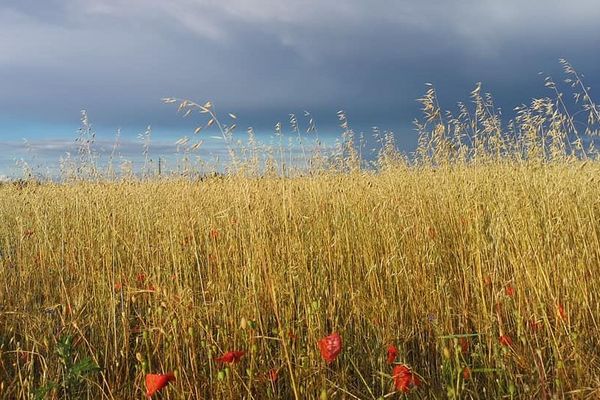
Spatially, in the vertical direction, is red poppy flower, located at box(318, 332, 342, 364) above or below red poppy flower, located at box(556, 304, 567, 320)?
above

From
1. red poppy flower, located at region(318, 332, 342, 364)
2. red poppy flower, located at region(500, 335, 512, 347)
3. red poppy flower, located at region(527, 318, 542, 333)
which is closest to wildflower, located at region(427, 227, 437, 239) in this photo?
red poppy flower, located at region(527, 318, 542, 333)

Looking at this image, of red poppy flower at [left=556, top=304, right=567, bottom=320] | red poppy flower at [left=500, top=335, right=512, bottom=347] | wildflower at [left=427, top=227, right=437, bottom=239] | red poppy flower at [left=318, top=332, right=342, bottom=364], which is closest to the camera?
red poppy flower at [left=318, top=332, right=342, bottom=364]

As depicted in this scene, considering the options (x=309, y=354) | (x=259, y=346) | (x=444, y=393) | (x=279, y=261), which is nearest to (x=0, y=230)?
(x=279, y=261)

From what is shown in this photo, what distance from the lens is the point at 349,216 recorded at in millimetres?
3160

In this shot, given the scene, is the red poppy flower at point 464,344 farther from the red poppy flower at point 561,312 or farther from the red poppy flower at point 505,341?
the red poppy flower at point 561,312

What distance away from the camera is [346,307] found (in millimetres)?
2225

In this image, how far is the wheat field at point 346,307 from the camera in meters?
1.58

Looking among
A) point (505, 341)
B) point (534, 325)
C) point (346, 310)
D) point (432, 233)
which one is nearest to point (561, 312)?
point (534, 325)

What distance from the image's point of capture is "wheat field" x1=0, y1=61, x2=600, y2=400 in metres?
1.58

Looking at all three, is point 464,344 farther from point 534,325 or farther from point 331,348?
point 331,348

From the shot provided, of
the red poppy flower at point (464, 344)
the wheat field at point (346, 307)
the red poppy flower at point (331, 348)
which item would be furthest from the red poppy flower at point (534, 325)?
the red poppy flower at point (331, 348)

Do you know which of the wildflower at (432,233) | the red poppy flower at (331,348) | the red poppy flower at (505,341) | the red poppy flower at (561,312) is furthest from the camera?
the wildflower at (432,233)

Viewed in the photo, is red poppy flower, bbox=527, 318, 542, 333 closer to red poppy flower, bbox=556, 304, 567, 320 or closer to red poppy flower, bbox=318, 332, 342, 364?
red poppy flower, bbox=556, 304, 567, 320

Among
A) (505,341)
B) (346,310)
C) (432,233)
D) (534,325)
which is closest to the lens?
(505,341)
